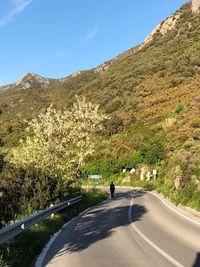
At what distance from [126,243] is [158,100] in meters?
59.8

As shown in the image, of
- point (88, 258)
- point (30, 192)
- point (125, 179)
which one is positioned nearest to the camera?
point (88, 258)

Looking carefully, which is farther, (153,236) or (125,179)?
(125,179)

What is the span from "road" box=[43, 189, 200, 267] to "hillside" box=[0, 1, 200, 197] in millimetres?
9306

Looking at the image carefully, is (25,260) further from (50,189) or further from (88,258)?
(50,189)

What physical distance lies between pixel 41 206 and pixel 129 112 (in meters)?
55.8

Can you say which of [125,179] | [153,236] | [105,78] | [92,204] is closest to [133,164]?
[125,179]

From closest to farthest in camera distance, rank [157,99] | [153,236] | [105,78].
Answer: [153,236], [157,99], [105,78]

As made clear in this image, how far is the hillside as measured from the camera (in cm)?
4670

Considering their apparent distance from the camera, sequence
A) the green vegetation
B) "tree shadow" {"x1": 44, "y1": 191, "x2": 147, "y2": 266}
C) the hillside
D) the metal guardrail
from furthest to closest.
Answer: the hillside < the green vegetation < "tree shadow" {"x1": 44, "y1": 191, "x2": 147, "y2": 266} < the metal guardrail

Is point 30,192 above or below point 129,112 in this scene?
below

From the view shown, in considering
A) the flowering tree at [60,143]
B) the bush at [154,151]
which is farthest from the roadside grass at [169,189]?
the flowering tree at [60,143]

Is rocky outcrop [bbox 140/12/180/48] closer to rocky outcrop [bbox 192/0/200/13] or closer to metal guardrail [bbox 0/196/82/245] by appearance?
rocky outcrop [bbox 192/0/200/13]

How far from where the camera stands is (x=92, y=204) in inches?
1049

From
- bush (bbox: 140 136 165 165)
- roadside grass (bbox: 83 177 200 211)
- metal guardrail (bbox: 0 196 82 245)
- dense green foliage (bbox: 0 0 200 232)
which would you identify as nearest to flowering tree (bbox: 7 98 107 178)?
dense green foliage (bbox: 0 0 200 232)
